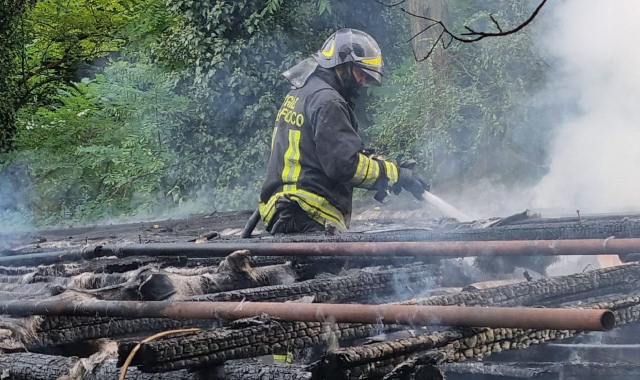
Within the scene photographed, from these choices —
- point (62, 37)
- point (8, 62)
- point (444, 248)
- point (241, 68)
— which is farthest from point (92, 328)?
point (62, 37)

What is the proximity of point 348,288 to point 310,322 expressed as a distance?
0.96 m

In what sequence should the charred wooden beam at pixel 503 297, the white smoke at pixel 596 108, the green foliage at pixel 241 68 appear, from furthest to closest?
the green foliage at pixel 241 68
the white smoke at pixel 596 108
the charred wooden beam at pixel 503 297

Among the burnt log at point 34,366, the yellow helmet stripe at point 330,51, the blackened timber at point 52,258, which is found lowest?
the blackened timber at point 52,258

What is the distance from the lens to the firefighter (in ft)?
18.7

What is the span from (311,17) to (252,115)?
1.99 meters

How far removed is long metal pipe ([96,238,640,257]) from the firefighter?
159cm

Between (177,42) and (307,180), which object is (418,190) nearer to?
(307,180)

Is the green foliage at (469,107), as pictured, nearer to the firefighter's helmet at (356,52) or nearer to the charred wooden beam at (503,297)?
the firefighter's helmet at (356,52)

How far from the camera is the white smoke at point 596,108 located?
31.9ft

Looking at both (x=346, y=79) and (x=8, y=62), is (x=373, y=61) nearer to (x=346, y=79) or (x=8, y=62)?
(x=346, y=79)

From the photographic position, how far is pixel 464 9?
14.2 meters

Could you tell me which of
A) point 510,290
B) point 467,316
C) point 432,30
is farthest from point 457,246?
point 432,30

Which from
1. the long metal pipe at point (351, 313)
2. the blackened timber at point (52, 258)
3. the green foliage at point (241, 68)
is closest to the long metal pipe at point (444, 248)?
the blackened timber at point (52, 258)

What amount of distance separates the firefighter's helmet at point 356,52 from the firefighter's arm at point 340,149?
0.39m
